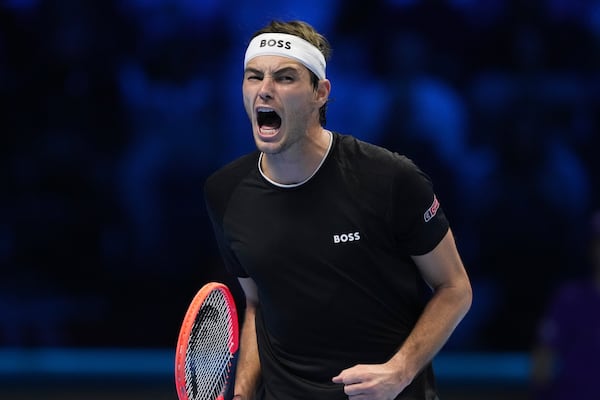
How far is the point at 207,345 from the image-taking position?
9.28 feet

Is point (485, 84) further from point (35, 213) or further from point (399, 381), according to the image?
point (399, 381)

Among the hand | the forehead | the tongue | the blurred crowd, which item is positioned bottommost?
the blurred crowd

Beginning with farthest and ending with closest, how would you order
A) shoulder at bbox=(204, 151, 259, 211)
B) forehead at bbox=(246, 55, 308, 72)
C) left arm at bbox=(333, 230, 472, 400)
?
shoulder at bbox=(204, 151, 259, 211), forehead at bbox=(246, 55, 308, 72), left arm at bbox=(333, 230, 472, 400)

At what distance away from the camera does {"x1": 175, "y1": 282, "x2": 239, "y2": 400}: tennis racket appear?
104 inches

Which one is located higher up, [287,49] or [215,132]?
[287,49]

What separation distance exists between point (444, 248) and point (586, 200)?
3568mm

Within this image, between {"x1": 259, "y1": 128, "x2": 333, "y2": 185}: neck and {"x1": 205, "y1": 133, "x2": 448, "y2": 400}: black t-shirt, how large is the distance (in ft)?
0.07

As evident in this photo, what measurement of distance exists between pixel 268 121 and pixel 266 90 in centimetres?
11

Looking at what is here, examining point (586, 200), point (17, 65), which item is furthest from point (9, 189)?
point (586, 200)

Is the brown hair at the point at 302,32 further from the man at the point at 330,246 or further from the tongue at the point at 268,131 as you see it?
the tongue at the point at 268,131

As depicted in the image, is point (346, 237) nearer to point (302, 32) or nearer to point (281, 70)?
point (281, 70)

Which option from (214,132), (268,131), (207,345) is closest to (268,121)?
(268,131)

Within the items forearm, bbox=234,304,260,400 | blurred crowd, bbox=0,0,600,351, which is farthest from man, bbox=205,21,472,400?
blurred crowd, bbox=0,0,600,351

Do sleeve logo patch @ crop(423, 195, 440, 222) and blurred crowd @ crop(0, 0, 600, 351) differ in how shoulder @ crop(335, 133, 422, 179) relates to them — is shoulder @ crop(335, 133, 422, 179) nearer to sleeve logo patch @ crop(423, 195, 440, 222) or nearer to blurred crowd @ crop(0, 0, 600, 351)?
sleeve logo patch @ crop(423, 195, 440, 222)
